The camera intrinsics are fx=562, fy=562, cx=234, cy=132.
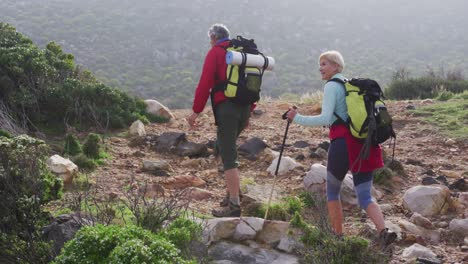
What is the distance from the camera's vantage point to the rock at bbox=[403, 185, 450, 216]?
5855 mm

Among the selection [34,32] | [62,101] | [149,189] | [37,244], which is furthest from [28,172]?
[34,32]

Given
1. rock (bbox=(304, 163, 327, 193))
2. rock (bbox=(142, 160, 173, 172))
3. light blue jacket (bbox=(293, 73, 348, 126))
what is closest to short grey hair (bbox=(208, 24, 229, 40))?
light blue jacket (bbox=(293, 73, 348, 126))

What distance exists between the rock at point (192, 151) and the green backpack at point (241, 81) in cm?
327

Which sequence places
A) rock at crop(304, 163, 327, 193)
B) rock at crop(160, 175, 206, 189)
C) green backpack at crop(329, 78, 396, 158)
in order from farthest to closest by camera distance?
rock at crop(160, 175, 206, 189) < rock at crop(304, 163, 327, 193) < green backpack at crop(329, 78, 396, 158)

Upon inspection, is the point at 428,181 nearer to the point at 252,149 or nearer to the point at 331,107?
the point at 252,149

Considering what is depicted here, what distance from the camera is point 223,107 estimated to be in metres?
5.20

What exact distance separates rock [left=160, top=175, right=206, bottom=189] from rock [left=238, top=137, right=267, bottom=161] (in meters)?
1.42

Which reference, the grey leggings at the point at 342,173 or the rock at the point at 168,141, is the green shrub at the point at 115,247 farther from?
the rock at the point at 168,141

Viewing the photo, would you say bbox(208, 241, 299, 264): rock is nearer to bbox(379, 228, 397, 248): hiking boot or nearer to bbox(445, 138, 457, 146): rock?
bbox(379, 228, 397, 248): hiking boot

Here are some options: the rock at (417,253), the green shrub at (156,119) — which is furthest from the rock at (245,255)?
the green shrub at (156,119)

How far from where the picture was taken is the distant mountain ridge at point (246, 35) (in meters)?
38.4

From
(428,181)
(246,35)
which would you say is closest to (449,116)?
(428,181)

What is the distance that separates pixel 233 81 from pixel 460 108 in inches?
286

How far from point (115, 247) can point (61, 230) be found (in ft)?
3.26
